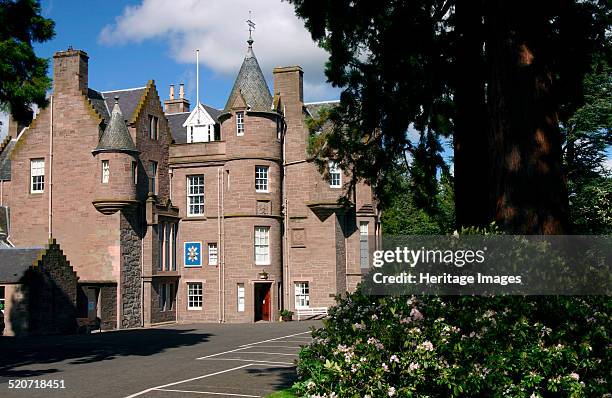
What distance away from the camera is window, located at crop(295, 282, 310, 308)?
4009 centimetres

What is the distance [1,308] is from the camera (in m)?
29.8

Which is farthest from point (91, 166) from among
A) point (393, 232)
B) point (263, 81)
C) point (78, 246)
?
point (393, 232)

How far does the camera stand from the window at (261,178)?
39.0 metres

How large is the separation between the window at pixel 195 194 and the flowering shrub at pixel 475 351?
32.1 metres

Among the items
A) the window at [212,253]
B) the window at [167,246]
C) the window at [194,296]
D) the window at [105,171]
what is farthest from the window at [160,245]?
the window at [105,171]

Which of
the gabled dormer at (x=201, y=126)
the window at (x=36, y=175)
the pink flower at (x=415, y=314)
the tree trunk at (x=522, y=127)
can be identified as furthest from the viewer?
the gabled dormer at (x=201, y=126)

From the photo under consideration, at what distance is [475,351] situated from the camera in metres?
8.09

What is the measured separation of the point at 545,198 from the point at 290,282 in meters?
30.8

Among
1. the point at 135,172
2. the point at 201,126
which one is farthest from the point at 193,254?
the point at 201,126

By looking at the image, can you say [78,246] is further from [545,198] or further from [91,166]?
[545,198]

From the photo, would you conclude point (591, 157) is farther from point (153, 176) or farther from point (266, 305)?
point (153, 176)

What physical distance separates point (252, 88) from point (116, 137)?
846cm

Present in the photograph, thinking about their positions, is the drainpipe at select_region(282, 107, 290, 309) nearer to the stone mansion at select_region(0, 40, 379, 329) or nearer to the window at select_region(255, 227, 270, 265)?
the stone mansion at select_region(0, 40, 379, 329)

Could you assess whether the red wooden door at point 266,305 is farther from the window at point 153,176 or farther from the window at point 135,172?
the window at point 135,172
